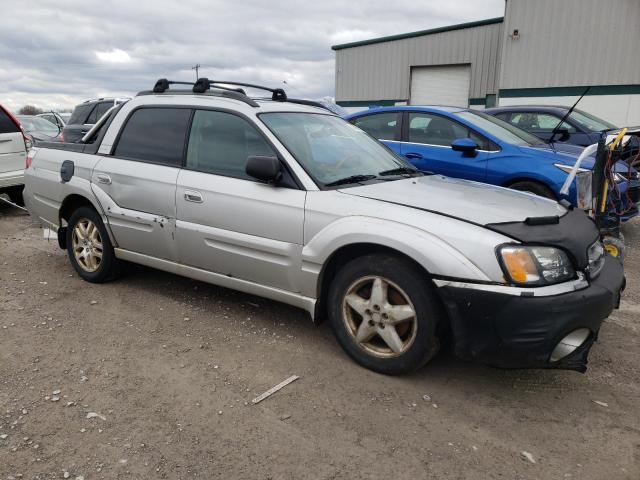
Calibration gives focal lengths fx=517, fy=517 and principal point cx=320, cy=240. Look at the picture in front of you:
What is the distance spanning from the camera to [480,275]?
267cm

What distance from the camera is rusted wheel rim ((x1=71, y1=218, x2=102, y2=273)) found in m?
4.59

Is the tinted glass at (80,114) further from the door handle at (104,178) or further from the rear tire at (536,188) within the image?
the rear tire at (536,188)

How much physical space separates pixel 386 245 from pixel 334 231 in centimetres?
36

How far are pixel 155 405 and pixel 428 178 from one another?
2.48 metres

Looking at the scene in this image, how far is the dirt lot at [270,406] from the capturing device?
238 centimetres

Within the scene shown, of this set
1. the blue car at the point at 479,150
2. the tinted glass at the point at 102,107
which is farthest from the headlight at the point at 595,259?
the tinted glass at the point at 102,107

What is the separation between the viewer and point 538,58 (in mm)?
17906

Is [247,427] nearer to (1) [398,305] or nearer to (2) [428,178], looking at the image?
(1) [398,305]

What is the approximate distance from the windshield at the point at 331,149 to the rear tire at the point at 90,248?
191 centimetres

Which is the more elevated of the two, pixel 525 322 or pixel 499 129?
pixel 499 129

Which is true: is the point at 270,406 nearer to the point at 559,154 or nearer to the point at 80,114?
the point at 559,154

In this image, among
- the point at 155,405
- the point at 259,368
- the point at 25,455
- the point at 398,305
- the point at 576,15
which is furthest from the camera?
the point at 576,15

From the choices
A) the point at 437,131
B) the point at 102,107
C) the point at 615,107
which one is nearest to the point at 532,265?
the point at 437,131

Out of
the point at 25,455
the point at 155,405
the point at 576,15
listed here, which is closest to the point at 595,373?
the point at 155,405
